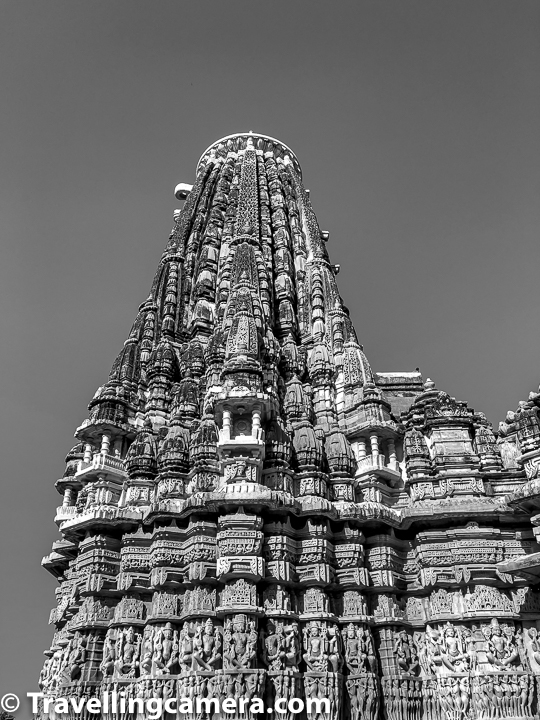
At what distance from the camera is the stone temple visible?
405 inches

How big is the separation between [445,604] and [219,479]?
5.18m

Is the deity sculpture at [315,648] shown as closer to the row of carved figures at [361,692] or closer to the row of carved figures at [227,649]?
the row of carved figures at [227,649]

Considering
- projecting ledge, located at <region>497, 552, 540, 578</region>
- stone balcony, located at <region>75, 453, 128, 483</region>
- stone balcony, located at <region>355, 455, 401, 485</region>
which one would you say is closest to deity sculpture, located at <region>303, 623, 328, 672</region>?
stone balcony, located at <region>355, 455, 401, 485</region>

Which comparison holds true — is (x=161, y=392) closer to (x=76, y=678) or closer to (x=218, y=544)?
(x=218, y=544)

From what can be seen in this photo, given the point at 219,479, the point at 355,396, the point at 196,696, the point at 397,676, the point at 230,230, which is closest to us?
the point at 196,696

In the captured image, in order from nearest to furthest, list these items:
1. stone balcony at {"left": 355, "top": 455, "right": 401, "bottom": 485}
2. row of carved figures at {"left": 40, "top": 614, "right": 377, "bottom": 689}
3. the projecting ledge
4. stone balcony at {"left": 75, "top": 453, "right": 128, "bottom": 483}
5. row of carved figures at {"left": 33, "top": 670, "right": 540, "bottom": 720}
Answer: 1. row of carved figures at {"left": 33, "top": 670, "right": 540, "bottom": 720}
2. row of carved figures at {"left": 40, "top": 614, "right": 377, "bottom": 689}
3. the projecting ledge
4. stone balcony at {"left": 355, "top": 455, "right": 401, "bottom": 485}
5. stone balcony at {"left": 75, "top": 453, "right": 128, "bottom": 483}

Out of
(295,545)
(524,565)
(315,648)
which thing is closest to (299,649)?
(315,648)

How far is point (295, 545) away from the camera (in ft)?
37.1

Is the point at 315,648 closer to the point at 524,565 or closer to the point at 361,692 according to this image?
the point at 361,692

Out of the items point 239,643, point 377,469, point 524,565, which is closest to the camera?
point 239,643

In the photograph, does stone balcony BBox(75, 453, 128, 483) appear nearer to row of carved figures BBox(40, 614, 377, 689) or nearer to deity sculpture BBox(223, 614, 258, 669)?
row of carved figures BBox(40, 614, 377, 689)

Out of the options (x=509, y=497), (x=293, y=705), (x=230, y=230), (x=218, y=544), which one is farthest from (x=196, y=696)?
(x=230, y=230)

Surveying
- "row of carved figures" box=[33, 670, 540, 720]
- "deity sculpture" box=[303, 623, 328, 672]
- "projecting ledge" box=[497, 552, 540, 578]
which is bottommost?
"row of carved figures" box=[33, 670, 540, 720]

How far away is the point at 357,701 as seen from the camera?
10211 millimetres
